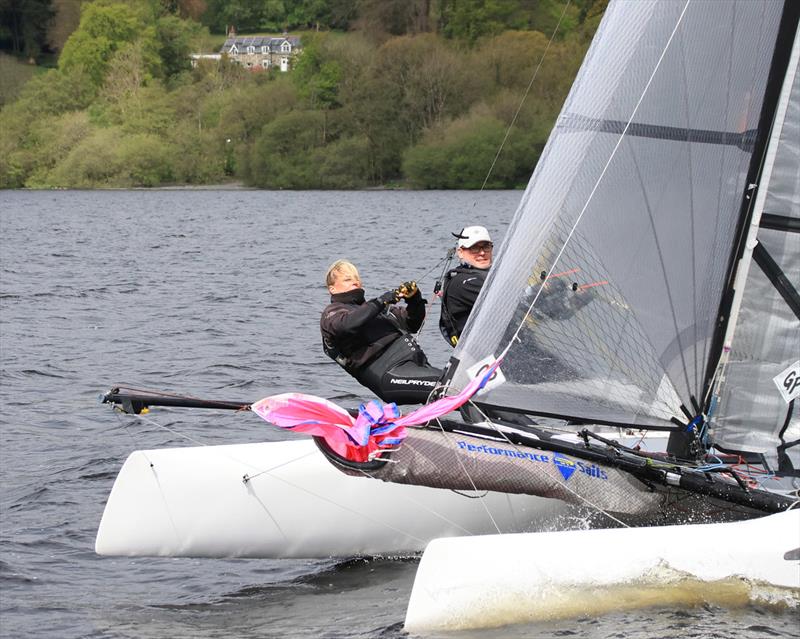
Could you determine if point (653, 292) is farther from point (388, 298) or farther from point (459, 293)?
point (459, 293)

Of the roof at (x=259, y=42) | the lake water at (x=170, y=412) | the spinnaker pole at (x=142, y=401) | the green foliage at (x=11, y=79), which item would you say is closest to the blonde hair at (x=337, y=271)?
the spinnaker pole at (x=142, y=401)

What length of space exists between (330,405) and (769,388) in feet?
6.59

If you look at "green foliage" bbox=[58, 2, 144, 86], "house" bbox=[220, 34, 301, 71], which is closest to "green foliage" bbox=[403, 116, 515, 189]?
"green foliage" bbox=[58, 2, 144, 86]

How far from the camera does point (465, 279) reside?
714cm

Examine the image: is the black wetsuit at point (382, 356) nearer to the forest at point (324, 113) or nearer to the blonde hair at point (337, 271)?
the blonde hair at point (337, 271)

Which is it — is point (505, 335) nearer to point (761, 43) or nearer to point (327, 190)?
point (761, 43)

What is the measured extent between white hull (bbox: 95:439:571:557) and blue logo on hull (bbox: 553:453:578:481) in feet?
2.23

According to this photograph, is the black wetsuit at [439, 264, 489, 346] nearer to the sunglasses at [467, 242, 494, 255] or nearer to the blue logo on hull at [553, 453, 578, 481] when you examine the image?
the sunglasses at [467, 242, 494, 255]

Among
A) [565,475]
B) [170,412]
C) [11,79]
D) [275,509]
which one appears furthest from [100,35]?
[565,475]

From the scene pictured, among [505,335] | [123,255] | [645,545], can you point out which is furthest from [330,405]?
[123,255]

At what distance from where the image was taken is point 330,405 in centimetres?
555

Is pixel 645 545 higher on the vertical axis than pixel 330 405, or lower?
lower

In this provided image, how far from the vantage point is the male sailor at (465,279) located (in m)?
7.12

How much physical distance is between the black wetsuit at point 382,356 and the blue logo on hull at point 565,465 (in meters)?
1.08
